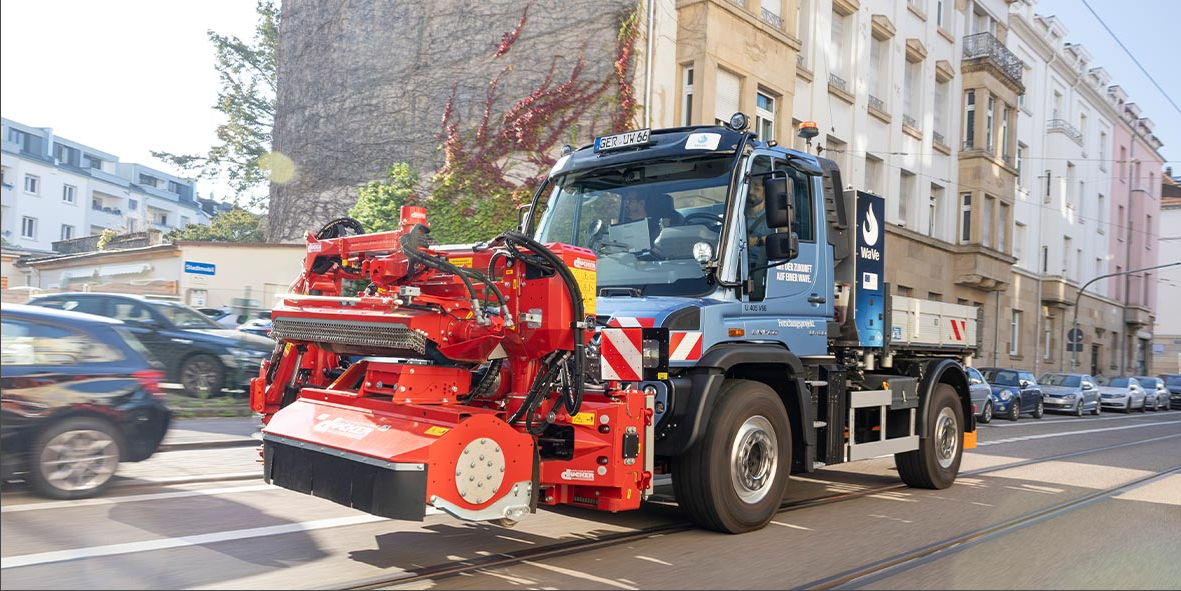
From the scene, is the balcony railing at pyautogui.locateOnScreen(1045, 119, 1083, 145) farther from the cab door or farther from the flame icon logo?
the cab door

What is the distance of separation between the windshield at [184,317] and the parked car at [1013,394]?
58.2ft

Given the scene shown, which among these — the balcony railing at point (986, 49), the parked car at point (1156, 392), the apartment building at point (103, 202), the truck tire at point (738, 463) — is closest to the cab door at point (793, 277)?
the truck tire at point (738, 463)

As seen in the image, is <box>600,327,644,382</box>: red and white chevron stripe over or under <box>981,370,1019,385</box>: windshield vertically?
over

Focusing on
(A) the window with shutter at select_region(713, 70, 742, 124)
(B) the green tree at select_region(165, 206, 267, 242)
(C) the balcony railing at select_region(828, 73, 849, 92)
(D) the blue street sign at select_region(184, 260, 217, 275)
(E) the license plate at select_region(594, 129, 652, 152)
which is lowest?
(D) the blue street sign at select_region(184, 260, 217, 275)

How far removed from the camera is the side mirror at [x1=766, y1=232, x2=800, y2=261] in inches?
263

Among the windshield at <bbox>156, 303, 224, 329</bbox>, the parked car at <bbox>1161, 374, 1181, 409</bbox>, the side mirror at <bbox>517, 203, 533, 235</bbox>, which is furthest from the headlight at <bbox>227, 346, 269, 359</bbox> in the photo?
the parked car at <bbox>1161, 374, 1181, 409</bbox>

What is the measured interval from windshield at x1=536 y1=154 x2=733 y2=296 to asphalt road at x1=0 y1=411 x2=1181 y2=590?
182 cm

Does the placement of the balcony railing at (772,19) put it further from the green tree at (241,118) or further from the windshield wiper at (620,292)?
the green tree at (241,118)

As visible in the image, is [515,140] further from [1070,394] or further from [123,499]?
[1070,394]

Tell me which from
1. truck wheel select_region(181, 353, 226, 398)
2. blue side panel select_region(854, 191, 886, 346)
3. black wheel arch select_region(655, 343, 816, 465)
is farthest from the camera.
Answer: truck wheel select_region(181, 353, 226, 398)

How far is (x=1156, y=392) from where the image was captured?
123 ft

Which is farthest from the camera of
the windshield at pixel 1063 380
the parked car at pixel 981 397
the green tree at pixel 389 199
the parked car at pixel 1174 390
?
the parked car at pixel 1174 390

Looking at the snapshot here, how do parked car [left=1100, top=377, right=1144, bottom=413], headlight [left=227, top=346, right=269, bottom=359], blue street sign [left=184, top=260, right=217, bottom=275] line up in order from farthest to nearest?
parked car [left=1100, top=377, right=1144, bottom=413], blue street sign [left=184, top=260, right=217, bottom=275], headlight [left=227, top=346, right=269, bottom=359]

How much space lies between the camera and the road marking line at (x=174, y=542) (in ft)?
17.1
